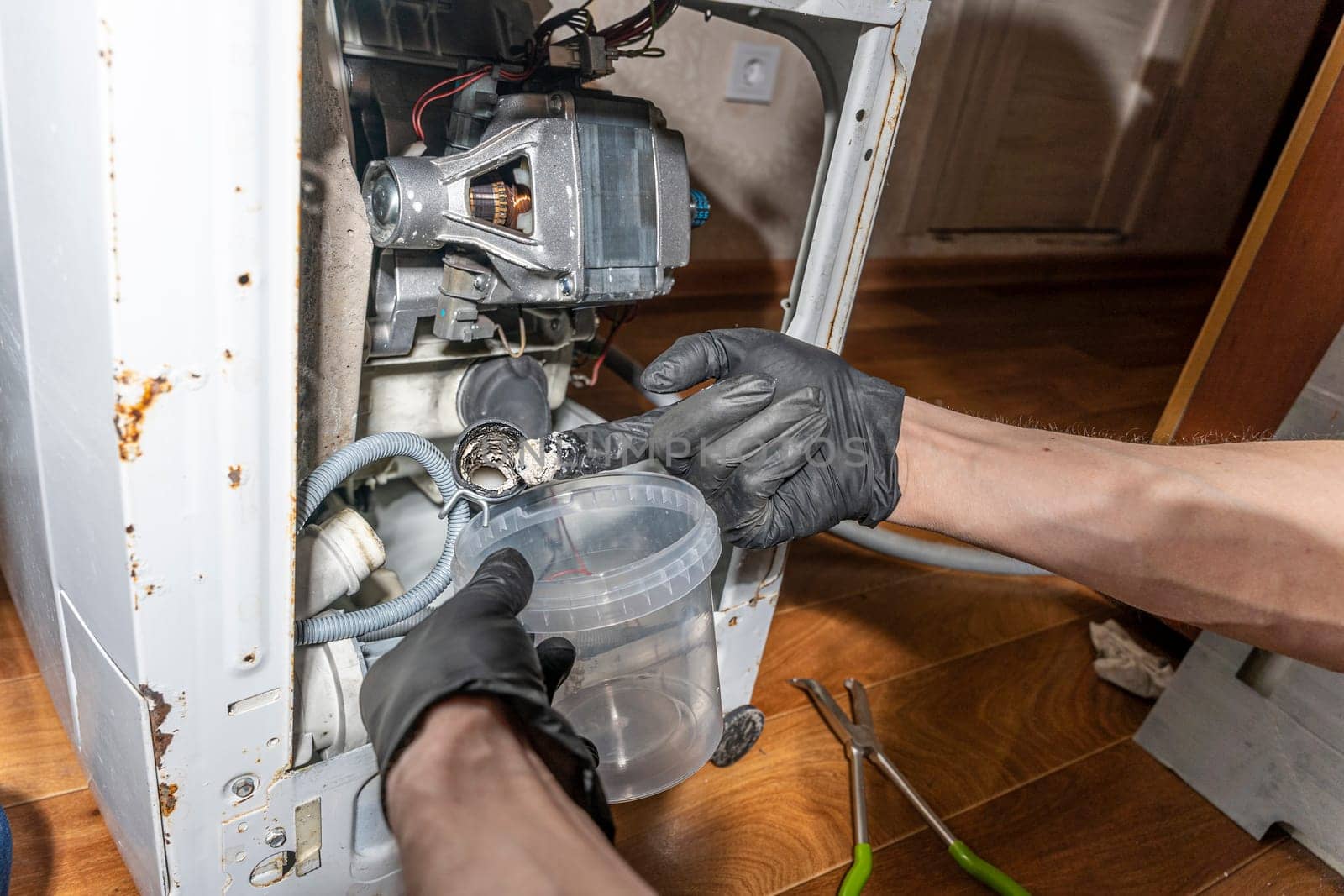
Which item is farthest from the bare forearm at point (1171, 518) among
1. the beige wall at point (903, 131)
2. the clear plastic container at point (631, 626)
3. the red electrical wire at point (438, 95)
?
the beige wall at point (903, 131)

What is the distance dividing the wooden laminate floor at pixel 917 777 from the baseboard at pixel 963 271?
625mm

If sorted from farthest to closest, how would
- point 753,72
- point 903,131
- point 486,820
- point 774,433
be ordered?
point 903,131
point 753,72
point 774,433
point 486,820

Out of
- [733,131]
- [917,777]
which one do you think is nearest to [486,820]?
[917,777]

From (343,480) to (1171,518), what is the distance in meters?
0.59

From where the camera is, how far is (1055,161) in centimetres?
264

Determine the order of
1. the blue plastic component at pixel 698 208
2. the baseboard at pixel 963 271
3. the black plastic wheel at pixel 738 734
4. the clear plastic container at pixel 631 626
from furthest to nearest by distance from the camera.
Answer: the baseboard at pixel 963 271, the black plastic wheel at pixel 738 734, the blue plastic component at pixel 698 208, the clear plastic container at pixel 631 626

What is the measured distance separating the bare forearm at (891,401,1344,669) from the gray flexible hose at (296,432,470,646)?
1.17 ft

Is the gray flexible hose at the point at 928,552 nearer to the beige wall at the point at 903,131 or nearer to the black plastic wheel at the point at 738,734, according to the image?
the black plastic wheel at the point at 738,734

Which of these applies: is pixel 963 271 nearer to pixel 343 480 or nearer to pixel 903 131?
pixel 903 131

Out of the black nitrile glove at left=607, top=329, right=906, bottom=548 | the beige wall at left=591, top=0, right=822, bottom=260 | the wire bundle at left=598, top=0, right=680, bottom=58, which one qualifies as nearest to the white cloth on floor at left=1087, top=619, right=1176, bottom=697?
the black nitrile glove at left=607, top=329, right=906, bottom=548

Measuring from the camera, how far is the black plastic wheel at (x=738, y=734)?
2.77 feet

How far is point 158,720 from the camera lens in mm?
479

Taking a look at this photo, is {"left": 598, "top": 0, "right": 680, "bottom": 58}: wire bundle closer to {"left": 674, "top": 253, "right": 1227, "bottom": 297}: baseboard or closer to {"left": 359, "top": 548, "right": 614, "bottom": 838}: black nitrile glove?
{"left": 359, "top": 548, "right": 614, "bottom": 838}: black nitrile glove

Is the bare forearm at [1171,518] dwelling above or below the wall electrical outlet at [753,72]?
below
